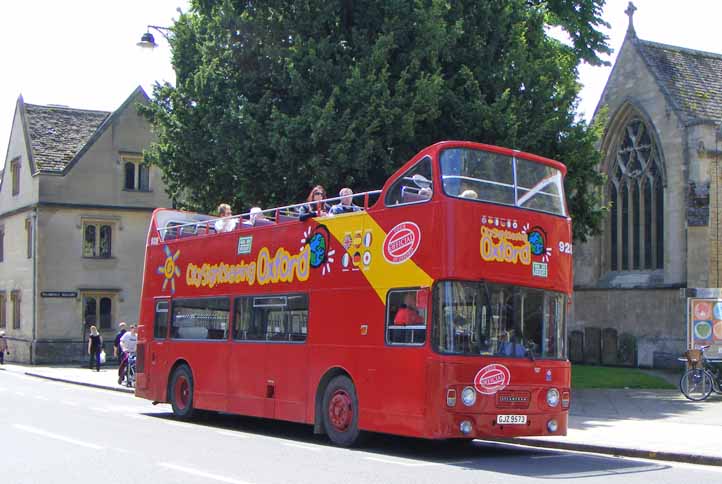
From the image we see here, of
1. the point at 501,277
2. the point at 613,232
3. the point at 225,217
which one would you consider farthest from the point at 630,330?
the point at 501,277

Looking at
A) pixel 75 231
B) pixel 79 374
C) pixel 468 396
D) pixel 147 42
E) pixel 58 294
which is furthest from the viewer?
pixel 75 231

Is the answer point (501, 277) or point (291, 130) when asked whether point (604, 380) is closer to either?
point (291, 130)

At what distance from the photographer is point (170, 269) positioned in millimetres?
19812

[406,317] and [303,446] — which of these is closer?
[406,317]

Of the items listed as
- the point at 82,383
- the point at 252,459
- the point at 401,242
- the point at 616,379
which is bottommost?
the point at 82,383

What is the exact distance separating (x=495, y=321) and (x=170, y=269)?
8839mm

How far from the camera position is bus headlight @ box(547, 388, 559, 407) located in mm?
13602

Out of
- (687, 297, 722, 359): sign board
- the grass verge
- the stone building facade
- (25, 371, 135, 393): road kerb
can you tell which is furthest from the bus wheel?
the stone building facade

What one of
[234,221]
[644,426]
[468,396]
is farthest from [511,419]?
[234,221]

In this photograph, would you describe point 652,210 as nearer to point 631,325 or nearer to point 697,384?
point 631,325

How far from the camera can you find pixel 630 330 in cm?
3594

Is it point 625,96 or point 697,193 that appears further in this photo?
point 625,96

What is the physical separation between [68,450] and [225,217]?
21.5 feet

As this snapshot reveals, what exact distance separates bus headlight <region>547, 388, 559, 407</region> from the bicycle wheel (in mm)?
9857
